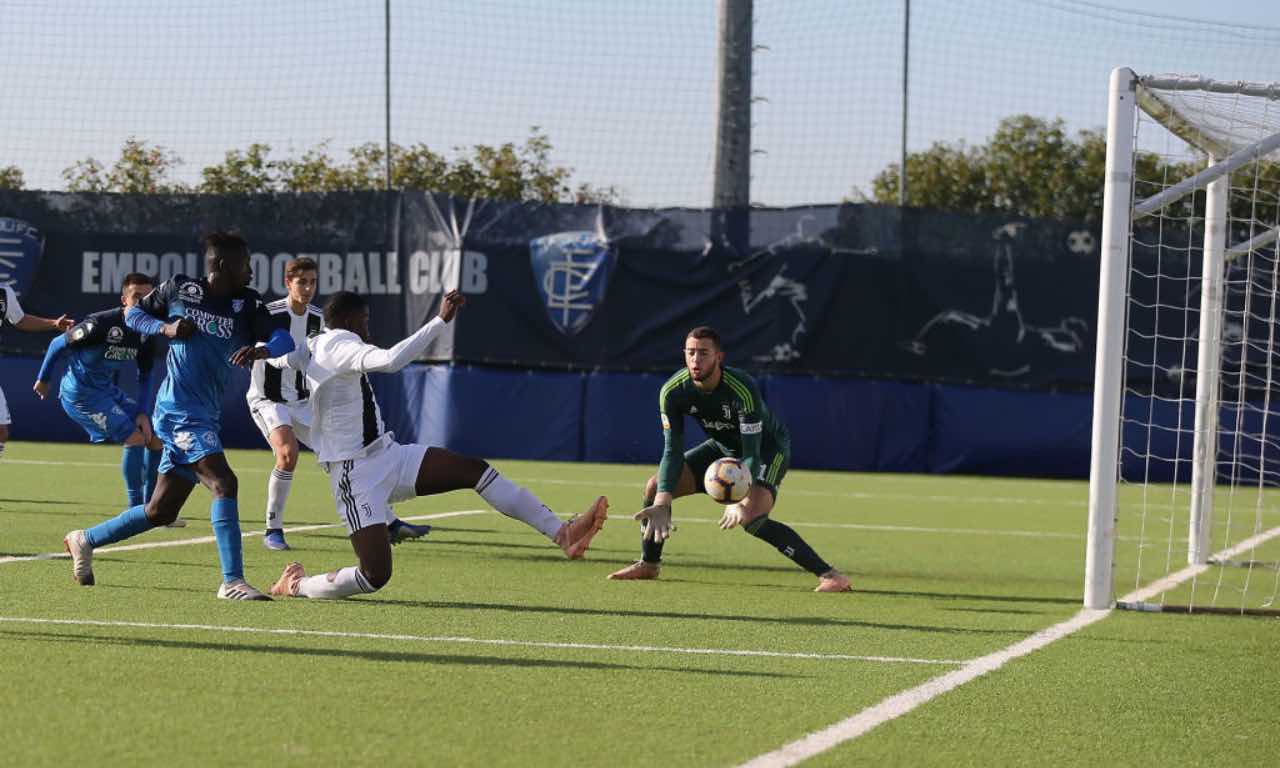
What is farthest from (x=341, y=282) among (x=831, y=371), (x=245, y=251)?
(x=245, y=251)

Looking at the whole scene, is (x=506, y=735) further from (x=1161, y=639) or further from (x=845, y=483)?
(x=845, y=483)

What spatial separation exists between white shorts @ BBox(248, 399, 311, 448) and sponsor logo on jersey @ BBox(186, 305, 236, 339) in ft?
10.2

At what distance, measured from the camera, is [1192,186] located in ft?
33.7

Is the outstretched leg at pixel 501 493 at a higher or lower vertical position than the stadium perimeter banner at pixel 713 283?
lower

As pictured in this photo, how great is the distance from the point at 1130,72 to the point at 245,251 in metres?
5.15

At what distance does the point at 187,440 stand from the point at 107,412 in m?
5.72

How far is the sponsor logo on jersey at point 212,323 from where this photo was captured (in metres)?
9.12

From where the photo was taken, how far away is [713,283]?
24938 mm

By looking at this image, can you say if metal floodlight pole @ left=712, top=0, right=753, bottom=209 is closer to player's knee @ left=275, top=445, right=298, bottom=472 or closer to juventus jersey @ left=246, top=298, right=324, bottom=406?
juventus jersey @ left=246, top=298, right=324, bottom=406

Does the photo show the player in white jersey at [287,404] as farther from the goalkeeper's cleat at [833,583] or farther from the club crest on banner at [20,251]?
the club crest on banner at [20,251]

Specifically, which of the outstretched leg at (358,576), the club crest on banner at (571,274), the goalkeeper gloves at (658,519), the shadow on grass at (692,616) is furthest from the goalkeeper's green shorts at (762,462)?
the club crest on banner at (571,274)

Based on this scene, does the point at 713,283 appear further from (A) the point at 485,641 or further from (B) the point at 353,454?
(A) the point at 485,641

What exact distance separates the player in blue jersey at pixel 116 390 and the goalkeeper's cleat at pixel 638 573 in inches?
177

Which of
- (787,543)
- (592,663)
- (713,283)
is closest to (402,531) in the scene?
(787,543)
